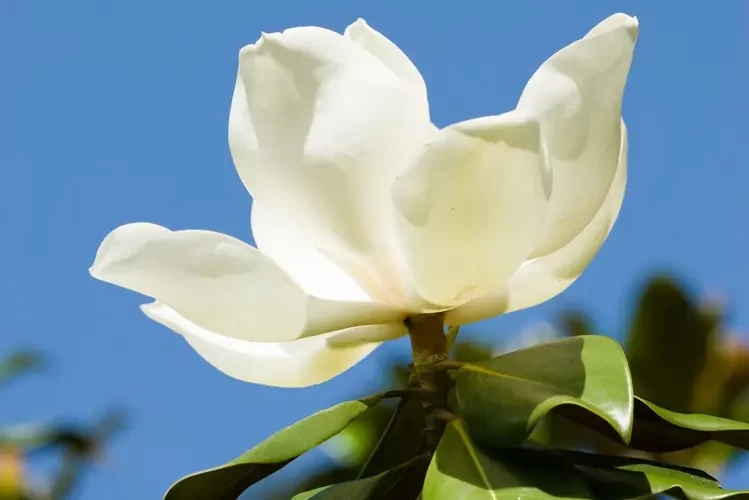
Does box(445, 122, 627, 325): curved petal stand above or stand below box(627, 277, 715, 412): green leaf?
below

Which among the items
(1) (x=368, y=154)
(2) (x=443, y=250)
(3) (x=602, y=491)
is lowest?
(3) (x=602, y=491)

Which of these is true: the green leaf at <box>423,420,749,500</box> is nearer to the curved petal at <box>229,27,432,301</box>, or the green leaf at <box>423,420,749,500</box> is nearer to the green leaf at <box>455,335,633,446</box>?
the green leaf at <box>455,335,633,446</box>

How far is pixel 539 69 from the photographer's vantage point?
872mm

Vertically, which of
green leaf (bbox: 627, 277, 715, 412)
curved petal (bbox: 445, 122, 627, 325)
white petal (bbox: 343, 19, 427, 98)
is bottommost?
curved petal (bbox: 445, 122, 627, 325)

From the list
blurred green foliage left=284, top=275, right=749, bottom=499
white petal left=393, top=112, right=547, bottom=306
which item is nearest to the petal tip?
white petal left=393, top=112, right=547, bottom=306

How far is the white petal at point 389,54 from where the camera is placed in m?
0.96

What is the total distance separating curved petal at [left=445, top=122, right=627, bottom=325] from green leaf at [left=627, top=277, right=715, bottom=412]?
14.5ft

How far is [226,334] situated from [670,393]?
464 cm

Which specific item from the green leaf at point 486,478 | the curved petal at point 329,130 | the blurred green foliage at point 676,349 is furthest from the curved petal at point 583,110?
the blurred green foliage at point 676,349

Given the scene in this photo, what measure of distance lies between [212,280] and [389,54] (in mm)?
284

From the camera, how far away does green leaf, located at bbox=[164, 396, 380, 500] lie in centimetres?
93

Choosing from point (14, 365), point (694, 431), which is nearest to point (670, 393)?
point (14, 365)

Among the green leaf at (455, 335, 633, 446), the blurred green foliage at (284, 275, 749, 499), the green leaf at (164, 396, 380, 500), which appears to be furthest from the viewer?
the blurred green foliage at (284, 275, 749, 499)

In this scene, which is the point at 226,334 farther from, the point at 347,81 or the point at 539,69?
the point at 539,69
